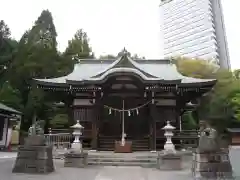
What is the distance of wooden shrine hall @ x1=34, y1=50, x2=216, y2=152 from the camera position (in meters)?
15.8

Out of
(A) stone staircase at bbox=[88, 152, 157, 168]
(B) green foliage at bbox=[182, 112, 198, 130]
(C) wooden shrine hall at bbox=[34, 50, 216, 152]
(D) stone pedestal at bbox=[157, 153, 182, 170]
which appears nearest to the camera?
(D) stone pedestal at bbox=[157, 153, 182, 170]

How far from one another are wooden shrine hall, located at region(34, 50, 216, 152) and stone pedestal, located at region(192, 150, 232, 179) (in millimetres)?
7637

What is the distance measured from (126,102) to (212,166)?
10.1 m

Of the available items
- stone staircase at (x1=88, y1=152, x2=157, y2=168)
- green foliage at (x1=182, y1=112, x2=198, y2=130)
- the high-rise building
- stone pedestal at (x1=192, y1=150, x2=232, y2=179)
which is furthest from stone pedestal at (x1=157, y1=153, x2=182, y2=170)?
the high-rise building

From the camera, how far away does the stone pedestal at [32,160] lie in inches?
324

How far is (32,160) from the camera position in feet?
27.1

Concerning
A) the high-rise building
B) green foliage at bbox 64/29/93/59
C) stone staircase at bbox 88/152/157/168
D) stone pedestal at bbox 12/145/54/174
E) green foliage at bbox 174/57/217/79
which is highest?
the high-rise building

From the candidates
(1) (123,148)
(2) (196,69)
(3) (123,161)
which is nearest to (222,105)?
(2) (196,69)

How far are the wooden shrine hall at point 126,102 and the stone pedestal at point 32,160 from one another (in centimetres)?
748

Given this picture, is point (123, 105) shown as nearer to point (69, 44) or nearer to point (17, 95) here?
point (17, 95)

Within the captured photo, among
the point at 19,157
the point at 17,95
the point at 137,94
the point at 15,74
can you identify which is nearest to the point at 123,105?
the point at 137,94

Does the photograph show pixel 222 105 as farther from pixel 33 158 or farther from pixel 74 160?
pixel 33 158

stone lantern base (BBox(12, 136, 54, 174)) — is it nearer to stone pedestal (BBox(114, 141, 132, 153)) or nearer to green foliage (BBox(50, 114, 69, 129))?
stone pedestal (BBox(114, 141, 132, 153))

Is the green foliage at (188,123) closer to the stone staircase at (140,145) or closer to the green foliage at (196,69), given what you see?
the green foliage at (196,69)
